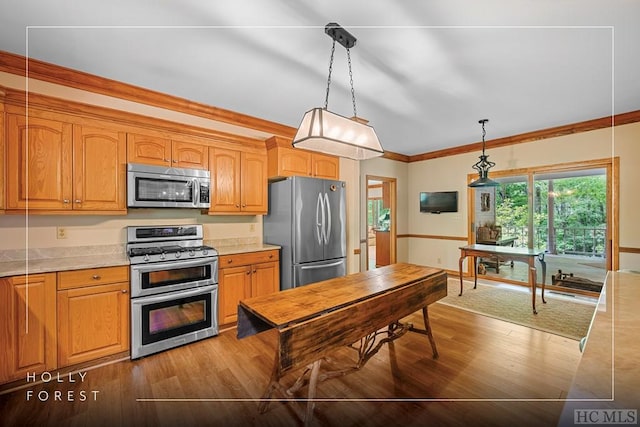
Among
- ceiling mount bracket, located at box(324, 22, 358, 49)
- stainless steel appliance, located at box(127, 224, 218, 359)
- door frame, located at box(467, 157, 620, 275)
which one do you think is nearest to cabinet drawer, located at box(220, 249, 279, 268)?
stainless steel appliance, located at box(127, 224, 218, 359)

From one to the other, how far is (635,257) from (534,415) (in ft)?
10.8

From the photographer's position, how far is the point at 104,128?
2.45 metres

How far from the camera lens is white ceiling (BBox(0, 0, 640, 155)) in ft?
5.64

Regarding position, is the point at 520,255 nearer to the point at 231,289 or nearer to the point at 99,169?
the point at 231,289

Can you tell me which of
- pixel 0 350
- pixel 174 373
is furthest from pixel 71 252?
pixel 174 373

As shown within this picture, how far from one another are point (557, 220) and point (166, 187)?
5647 mm

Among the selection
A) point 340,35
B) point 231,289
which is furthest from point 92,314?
point 340,35

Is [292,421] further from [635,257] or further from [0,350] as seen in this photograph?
[635,257]

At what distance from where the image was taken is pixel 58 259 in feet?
7.79

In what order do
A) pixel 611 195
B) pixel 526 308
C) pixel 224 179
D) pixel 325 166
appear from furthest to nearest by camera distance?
pixel 325 166 → pixel 611 195 → pixel 526 308 → pixel 224 179

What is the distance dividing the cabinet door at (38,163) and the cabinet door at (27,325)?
2.03 ft

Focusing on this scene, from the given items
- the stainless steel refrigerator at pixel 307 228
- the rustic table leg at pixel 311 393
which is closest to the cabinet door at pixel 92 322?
the stainless steel refrigerator at pixel 307 228

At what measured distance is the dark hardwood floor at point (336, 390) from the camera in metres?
1.71

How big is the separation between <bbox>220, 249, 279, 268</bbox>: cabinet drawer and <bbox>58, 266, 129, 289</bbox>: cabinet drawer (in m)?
0.85
